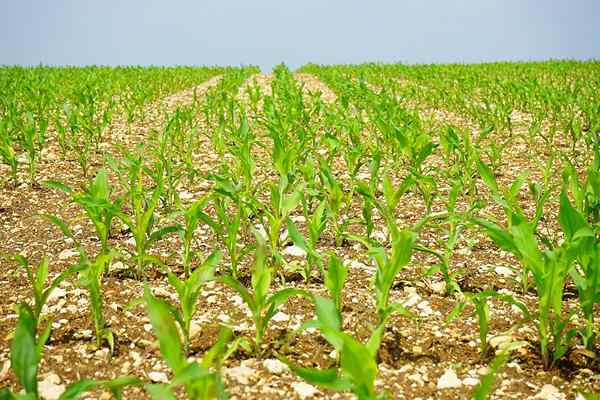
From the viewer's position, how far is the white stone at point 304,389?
5.85 ft

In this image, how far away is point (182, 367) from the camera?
4.40ft

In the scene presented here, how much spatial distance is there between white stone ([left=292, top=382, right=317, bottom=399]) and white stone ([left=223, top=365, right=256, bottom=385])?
0.16 metres

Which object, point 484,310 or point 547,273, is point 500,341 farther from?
point 547,273

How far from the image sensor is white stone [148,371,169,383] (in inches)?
72.5

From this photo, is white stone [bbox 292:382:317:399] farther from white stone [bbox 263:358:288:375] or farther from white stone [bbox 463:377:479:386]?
white stone [bbox 463:377:479:386]

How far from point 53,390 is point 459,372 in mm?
1411

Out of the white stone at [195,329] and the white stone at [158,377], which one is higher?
the white stone at [195,329]

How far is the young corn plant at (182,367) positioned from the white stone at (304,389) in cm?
50

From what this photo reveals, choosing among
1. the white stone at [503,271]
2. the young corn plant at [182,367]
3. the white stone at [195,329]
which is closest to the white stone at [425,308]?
the white stone at [503,271]

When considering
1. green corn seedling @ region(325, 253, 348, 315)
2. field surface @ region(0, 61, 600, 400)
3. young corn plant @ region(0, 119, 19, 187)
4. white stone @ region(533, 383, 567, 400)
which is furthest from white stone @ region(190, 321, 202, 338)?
young corn plant @ region(0, 119, 19, 187)

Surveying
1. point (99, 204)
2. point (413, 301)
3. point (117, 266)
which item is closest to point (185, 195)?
point (117, 266)

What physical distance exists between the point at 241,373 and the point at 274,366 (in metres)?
0.13

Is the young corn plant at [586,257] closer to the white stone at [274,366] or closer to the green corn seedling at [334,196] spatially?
the white stone at [274,366]

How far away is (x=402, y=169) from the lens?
5.15m
